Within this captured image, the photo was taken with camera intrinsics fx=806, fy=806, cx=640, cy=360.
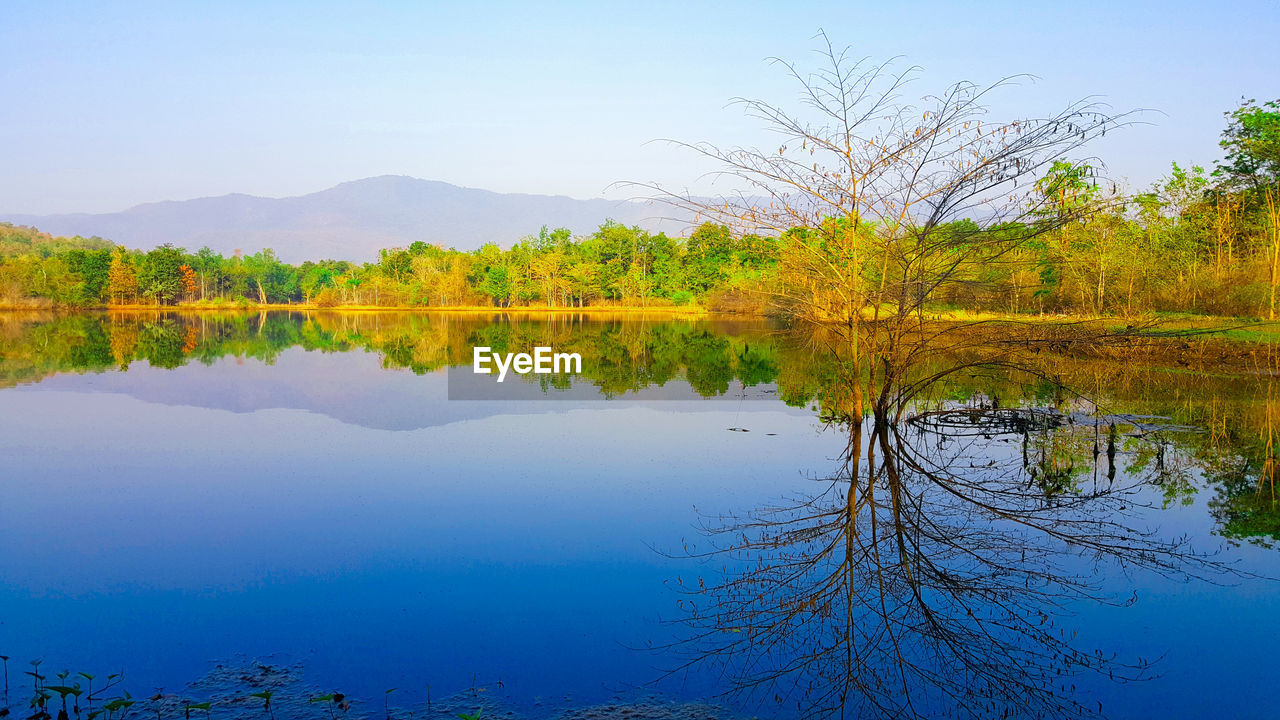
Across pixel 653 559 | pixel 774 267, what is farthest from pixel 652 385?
pixel 653 559

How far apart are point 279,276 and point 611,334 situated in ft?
285

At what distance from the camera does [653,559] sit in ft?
22.8

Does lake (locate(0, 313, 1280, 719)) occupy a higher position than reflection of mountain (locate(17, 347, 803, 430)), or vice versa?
reflection of mountain (locate(17, 347, 803, 430))

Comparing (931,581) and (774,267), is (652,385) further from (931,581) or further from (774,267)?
(931,581)

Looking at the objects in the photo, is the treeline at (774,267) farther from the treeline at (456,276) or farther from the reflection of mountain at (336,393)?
the reflection of mountain at (336,393)

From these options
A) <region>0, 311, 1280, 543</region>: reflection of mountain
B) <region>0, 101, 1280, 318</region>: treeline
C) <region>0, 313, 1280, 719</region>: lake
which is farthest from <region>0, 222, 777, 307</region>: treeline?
<region>0, 313, 1280, 719</region>: lake

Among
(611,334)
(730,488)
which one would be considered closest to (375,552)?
(730,488)

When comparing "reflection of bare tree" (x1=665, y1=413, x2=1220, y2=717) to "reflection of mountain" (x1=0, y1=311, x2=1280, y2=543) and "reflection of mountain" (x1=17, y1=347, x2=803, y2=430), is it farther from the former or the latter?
"reflection of mountain" (x1=17, y1=347, x2=803, y2=430)

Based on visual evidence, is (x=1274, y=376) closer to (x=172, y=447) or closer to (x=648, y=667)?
(x=648, y=667)

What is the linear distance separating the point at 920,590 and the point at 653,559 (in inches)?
85.7

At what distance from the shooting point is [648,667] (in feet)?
16.4

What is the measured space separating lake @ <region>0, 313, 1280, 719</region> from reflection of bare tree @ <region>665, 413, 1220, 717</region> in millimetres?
32

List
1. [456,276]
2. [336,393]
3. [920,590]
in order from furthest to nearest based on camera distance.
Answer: [456,276], [336,393], [920,590]

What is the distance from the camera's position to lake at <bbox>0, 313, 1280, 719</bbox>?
4.83 m
